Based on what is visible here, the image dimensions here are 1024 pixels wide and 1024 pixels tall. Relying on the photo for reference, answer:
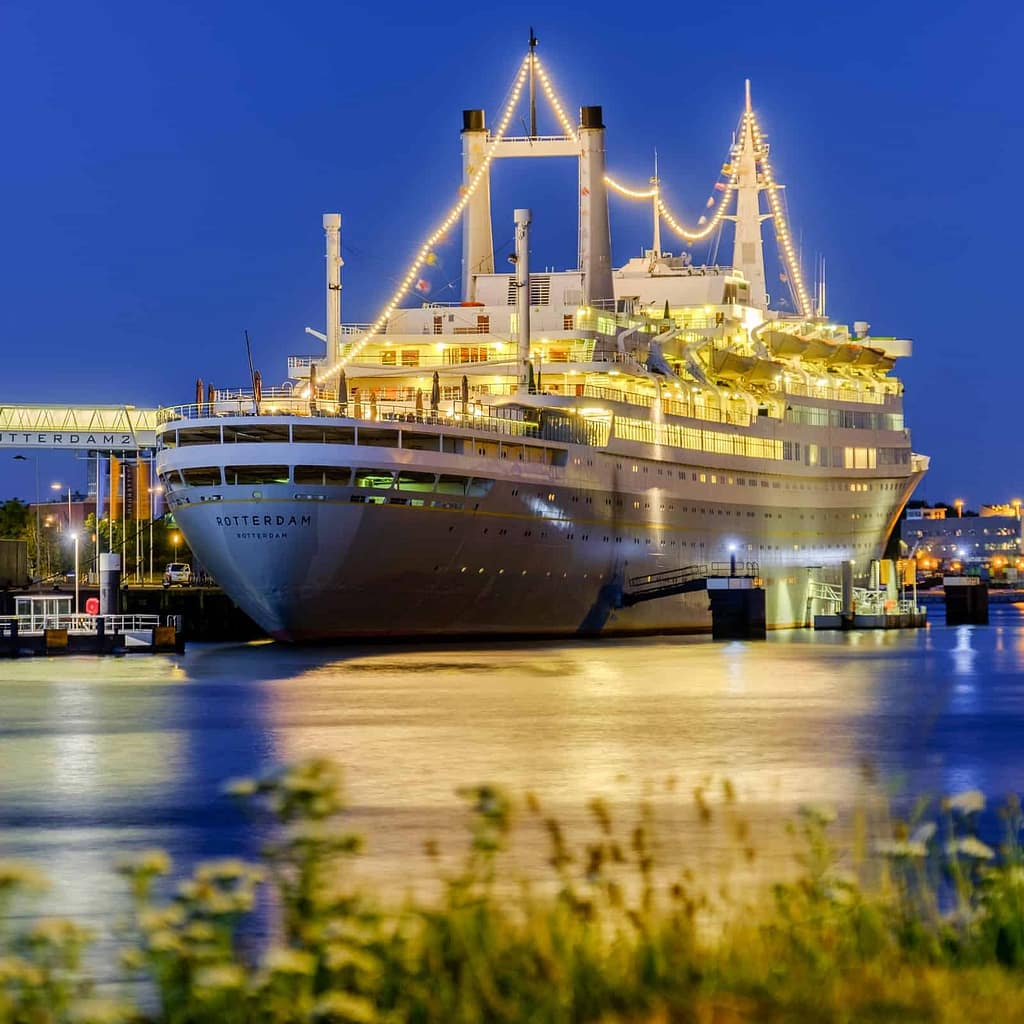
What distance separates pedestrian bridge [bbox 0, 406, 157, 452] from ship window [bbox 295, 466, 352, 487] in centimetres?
5225

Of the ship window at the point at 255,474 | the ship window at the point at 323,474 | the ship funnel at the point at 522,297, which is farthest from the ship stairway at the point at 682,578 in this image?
the ship window at the point at 255,474

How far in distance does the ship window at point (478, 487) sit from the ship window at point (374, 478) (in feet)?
9.52

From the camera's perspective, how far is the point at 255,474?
5612 centimetres

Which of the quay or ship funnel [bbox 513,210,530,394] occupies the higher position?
ship funnel [bbox 513,210,530,394]

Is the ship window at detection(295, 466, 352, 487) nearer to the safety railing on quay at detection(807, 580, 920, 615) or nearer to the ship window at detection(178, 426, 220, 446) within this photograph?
the ship window at detection(178, 426, 220, 446)

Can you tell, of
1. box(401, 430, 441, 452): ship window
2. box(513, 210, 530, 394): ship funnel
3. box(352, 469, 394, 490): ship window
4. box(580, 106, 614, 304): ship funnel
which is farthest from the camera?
box(580, 106, 614, 304): ship funnel

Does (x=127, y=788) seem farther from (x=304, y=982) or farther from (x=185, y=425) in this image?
(x=185, y=425)

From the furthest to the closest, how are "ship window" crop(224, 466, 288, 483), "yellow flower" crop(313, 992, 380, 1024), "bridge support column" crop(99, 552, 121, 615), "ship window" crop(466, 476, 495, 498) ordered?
"bridge support column" crop(99, 552, 121, 615) < "ship window" crop(466, 476, 495, 498) < "ship window" crop(224, 466, 288, 483) < "yellow flower" crop(313, 992, 380, 1024)

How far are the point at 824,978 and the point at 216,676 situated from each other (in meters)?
41.8

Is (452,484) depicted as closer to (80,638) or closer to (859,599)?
(80,638)

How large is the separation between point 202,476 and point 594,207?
84.8ft

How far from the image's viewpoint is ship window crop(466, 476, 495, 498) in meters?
57.5

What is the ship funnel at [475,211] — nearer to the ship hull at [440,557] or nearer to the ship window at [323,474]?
the ship hull at [440,557]

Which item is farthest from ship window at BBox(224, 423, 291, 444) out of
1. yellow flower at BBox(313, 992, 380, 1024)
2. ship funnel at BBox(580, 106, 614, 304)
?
yellow flower at BBox(313, 992, 380, 1024)
